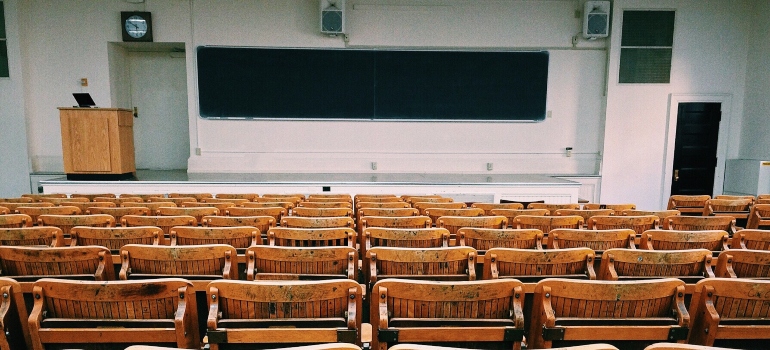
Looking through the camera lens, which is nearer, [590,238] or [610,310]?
[610,310]

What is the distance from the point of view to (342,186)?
24.2 feet

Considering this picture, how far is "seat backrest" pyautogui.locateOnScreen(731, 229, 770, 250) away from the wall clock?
920cm

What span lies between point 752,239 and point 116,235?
14.2ft

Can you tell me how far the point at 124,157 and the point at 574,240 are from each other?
23.2 feet

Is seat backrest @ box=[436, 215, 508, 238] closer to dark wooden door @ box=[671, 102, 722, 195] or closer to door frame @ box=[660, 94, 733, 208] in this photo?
door frame @ box=[660, 94, 733, 208]

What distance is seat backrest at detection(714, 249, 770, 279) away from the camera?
7.79 feet

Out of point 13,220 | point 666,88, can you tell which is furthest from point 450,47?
point 13,220

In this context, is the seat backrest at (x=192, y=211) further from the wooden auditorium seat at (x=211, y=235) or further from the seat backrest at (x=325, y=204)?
the seat backrest at (x=325, y=204)

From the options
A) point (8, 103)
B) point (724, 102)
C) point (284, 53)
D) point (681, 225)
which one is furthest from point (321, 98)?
point (724, 102)

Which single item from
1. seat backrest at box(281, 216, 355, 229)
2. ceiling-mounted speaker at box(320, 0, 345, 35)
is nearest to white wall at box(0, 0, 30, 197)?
ceiling-mounted speaker at box(320, 0, 345, 35)

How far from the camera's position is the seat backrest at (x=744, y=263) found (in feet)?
7.79

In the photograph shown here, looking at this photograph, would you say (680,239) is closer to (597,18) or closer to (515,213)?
(515,213)

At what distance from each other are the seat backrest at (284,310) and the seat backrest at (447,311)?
0.40ft

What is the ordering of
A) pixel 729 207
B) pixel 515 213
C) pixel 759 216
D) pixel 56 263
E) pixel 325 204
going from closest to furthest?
1. pixel 56 263
2. pixel 515 213
3. pixel 759 216
4. pixel 325 204
5. pixel 729 207
